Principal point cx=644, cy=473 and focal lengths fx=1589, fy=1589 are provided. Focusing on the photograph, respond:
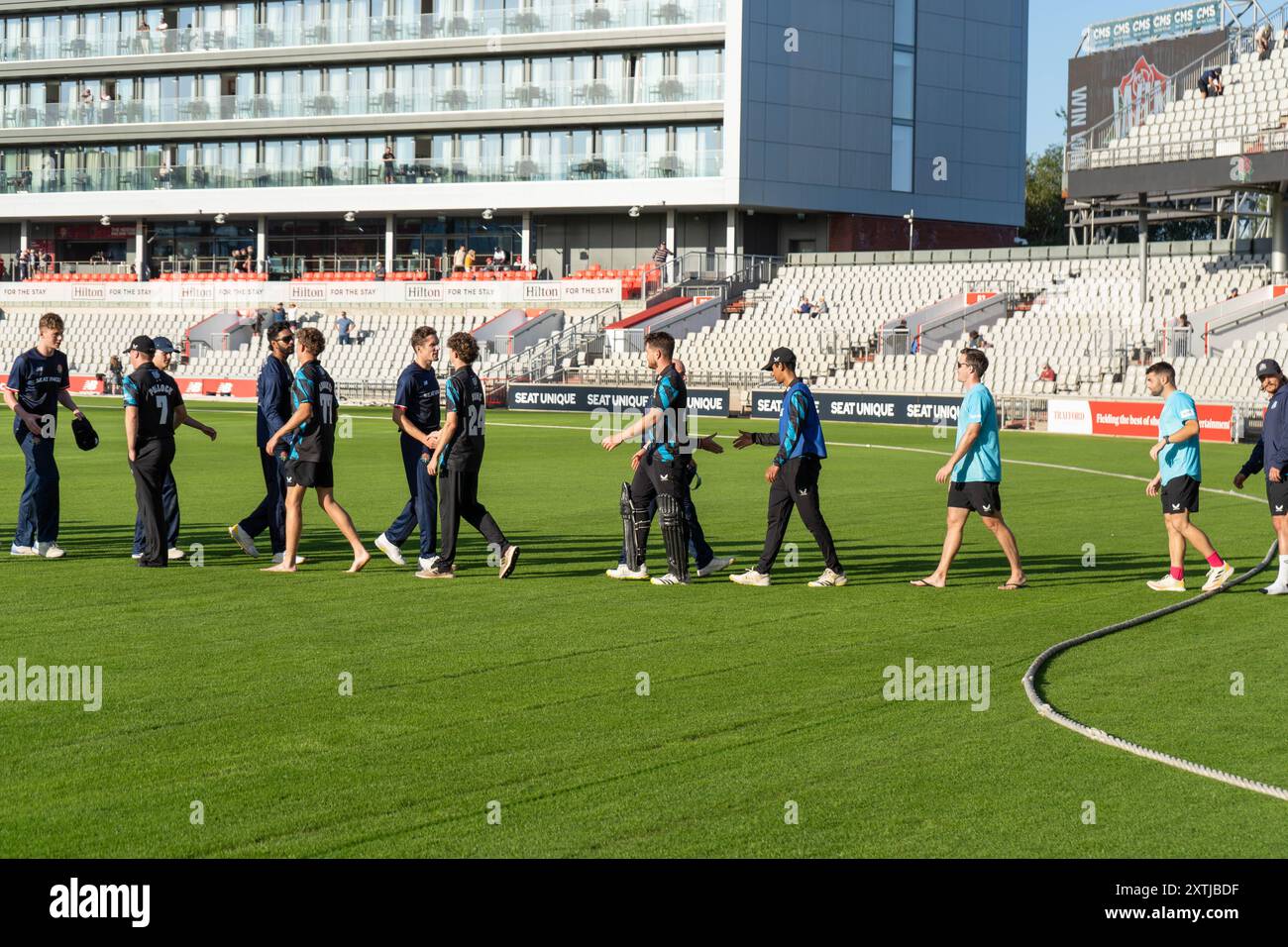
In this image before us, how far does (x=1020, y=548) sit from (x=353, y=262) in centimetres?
6204

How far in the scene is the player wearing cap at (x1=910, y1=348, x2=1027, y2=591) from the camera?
530 inches

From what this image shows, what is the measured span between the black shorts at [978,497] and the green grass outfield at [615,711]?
2.29 feet

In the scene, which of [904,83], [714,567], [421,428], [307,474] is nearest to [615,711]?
[714,567]

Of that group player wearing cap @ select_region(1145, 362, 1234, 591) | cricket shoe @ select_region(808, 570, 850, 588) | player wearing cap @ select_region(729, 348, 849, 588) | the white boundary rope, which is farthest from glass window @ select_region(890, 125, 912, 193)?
the white boundary rope

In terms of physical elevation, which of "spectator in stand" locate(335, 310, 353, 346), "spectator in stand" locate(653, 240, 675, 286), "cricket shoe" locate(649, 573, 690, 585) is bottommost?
"cricket shoe" locate(649, 573, 690, 585)

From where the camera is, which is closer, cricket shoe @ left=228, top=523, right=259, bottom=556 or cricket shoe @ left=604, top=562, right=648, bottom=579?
cricket shoe @ left=604, top=562, right=648, bottom=579

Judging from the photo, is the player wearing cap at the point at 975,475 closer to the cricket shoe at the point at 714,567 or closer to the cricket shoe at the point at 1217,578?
the cricket shoe at the point at 1217,578

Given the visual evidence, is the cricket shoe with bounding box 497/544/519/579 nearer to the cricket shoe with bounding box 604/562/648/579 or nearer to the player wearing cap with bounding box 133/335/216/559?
the cricket shoe with bounding box 604/562/648/579

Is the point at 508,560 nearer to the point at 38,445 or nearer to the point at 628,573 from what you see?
the point at 628,573

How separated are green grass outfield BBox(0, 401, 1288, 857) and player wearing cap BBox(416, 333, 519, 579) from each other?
344 mm

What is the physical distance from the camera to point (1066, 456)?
31109 millimetres

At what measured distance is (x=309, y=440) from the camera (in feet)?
45.1
